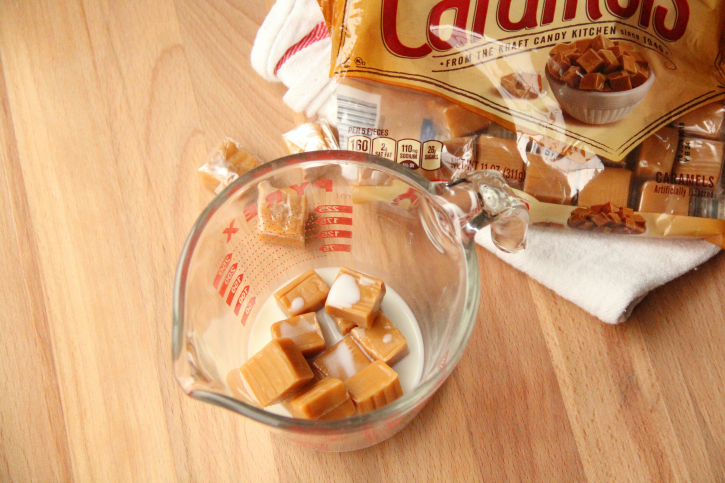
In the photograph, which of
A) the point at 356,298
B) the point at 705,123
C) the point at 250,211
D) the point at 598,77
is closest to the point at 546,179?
the point at 598,77

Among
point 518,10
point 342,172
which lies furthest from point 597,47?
point 342,172

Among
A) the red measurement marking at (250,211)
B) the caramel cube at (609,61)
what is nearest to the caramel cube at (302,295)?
the red measurement marking at (250,211)

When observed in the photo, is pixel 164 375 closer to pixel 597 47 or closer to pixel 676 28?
pixel 597 47

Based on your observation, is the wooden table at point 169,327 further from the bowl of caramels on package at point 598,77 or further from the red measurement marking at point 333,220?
the bowl of caramels on package at point 598,77

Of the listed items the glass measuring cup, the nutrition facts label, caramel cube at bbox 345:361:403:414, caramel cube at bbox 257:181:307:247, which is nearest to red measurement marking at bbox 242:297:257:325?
the glass measuring cup

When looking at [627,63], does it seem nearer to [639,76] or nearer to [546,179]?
[639,76]

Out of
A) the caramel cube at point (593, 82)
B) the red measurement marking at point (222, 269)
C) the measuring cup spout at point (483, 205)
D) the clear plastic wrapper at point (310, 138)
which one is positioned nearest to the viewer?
the measuring cup spout at point (483, 205)
